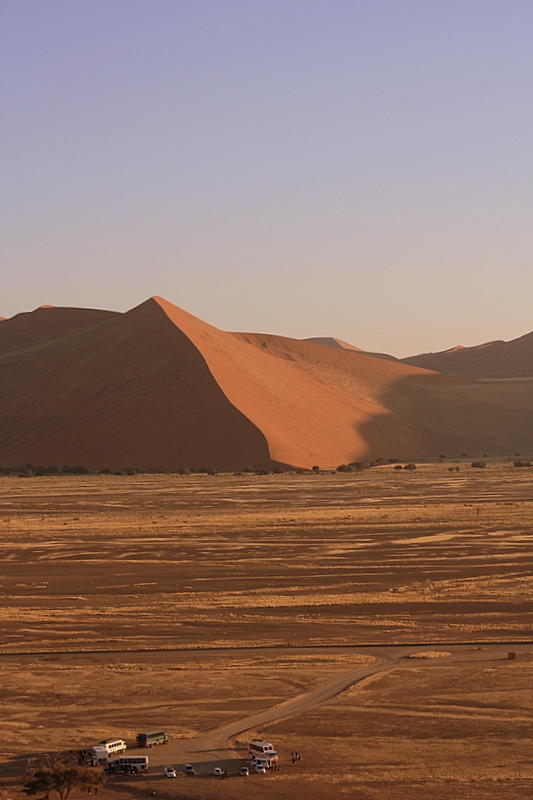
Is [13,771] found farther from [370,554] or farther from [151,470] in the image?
[151,470]

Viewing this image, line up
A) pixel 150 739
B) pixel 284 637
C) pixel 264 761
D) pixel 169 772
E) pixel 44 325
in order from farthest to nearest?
pixel 44 325
pixel 284 637
pixel 150 739
pixel 264 761
pixel 169 772

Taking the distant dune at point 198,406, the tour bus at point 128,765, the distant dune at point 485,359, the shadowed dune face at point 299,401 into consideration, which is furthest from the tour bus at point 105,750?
the distant dune at point 485,359

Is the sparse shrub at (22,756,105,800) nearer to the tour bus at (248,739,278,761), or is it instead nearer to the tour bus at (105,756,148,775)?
the tour bus at (105,756,148,775)

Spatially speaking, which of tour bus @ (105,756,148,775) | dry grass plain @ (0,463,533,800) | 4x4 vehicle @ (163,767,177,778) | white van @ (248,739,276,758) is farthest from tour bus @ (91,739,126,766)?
white van @ (248,739,276,758)

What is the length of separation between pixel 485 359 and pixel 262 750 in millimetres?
151026

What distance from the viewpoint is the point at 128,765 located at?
481 inches

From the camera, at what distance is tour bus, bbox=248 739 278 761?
12.4m

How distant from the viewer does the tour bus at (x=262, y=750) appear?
12.4m

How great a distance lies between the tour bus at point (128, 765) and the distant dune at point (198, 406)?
2067 inches

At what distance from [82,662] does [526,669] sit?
5910 millimetres

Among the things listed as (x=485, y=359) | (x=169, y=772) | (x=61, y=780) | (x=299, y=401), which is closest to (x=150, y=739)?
(x=169, y=772)

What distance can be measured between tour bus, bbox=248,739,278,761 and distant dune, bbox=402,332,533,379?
428 feet

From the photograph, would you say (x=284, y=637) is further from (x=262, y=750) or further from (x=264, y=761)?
(x=264, y=761)

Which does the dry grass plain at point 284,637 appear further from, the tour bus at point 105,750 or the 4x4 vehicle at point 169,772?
the tour bus at point 105,750
